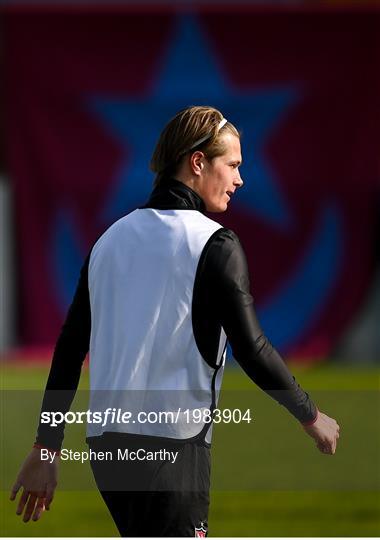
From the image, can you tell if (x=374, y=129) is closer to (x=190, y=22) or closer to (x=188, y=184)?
(x=190, y=22)

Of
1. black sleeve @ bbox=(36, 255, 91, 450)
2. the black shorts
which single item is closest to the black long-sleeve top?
the black shorts

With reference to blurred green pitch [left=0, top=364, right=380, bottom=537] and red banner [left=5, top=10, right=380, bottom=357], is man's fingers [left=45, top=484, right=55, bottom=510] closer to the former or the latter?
blurred green pitch [left=0, top=364, right=380, bottom=537]

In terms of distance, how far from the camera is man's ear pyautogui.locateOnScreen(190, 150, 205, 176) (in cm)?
309

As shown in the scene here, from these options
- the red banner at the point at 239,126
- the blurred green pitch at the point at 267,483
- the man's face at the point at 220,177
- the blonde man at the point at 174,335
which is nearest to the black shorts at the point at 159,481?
the blonde man at the point at 174,335

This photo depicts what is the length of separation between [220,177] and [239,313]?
0.36 meters

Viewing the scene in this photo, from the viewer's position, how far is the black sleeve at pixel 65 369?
3.20 meters

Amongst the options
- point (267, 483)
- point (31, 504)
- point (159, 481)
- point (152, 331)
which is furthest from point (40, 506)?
point (267, 483)

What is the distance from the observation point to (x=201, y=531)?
3.10m

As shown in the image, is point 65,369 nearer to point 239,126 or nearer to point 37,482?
point 37,482

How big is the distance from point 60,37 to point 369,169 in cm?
396

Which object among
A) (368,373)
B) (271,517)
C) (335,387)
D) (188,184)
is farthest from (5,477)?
(368,373)

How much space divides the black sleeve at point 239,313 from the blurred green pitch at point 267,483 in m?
0.72

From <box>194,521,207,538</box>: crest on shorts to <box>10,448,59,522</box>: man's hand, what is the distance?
0.39 m

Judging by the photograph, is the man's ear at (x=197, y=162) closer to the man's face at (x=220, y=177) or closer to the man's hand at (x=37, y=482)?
the man's face at (x=220, y=177)
